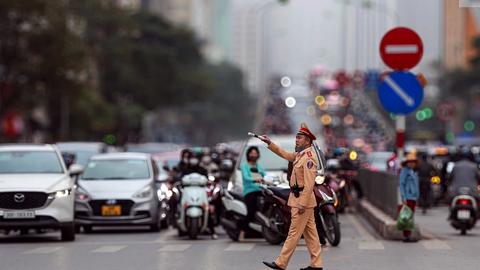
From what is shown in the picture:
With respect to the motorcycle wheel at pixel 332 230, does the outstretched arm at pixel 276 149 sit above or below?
above

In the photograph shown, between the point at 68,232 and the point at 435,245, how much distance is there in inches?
252

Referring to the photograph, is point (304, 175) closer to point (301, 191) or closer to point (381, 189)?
point (301, 191)

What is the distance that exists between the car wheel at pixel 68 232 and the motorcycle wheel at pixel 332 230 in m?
4.71

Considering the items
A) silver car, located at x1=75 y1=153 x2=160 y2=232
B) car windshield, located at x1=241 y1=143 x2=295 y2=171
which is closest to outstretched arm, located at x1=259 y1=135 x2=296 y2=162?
car windshield, located at x1=241 y1=143 x2=295 y2=171

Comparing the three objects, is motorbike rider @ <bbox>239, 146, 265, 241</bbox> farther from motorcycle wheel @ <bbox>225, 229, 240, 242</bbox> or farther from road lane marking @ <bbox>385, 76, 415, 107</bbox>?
road lane marking @ <bbox>385, 76, 415, 107</bbox>

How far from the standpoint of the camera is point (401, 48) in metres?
25.0

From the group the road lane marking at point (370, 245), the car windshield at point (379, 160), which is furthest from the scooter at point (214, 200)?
the car windshield at point (379, 160)

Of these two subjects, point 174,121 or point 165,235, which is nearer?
point 165,235

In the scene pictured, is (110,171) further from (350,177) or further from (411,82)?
(350,177)

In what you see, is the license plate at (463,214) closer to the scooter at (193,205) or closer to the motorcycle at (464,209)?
the motorcycle at (464,209)

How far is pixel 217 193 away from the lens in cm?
2792

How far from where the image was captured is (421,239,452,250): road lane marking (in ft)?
73.4

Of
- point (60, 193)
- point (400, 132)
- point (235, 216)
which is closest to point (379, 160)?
point (400, 132)

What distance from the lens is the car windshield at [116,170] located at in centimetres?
2906
